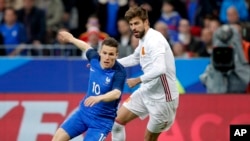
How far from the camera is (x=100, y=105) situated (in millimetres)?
14398

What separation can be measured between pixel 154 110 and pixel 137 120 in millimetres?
1776

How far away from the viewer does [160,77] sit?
15047 mm

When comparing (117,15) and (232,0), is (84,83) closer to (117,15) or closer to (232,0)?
(117,15)

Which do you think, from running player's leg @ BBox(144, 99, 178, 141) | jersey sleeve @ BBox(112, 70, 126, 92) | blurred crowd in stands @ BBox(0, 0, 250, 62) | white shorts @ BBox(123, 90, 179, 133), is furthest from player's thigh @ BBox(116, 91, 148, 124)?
blurred crowd in stands @ BBox(0, 0, 250, 62)

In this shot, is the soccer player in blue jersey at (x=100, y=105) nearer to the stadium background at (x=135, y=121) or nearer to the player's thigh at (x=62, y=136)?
the player's thigh at (x=62, y=136)

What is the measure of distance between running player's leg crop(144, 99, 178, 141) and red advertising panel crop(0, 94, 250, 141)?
4.43 ft

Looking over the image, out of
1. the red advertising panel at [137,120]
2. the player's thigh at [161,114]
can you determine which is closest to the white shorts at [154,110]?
the player's thigh at [161,114]

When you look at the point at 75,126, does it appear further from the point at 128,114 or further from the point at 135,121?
the point at 135,121

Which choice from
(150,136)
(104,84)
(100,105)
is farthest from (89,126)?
(150,136)

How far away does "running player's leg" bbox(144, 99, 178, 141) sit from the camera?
50.1 feet

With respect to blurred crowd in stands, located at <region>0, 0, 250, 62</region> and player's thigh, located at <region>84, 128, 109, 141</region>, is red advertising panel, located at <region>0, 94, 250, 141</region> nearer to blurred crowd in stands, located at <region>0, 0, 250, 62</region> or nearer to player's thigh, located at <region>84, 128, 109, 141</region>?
player's thigh, located at <region>84, 128, 109, 141</region>

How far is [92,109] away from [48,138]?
106 inches

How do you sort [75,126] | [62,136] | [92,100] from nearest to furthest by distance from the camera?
[92,100]
[62,136]
[75,126]

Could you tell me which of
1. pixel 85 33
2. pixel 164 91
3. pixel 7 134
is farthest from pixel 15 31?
pixel 164 91
